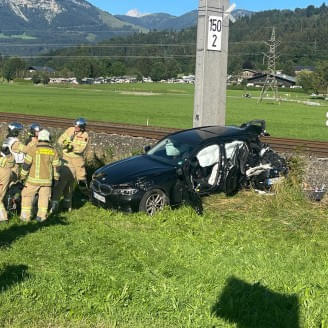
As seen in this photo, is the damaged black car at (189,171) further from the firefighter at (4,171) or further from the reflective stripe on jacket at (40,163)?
the firefighter at (4,171)

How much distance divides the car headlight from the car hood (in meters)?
0.12

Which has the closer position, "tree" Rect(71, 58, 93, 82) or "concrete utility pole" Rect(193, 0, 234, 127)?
"concrete utility pole" Rect(193, 0, 234, 127)

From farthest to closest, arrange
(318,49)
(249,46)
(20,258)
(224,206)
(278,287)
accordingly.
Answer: (249,46), (318,49), (224,206), (20,258), (278,287)

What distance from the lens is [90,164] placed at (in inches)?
538

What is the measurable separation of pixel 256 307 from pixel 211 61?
27.7 feet

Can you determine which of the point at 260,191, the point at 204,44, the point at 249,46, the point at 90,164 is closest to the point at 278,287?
the point at 260,191

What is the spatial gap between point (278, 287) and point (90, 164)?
9009mm

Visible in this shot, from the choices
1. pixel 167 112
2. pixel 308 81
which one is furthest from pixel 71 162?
pixel 308 81

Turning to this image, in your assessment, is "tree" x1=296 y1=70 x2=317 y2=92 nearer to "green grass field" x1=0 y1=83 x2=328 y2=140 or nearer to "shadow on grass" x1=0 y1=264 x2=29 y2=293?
"green grass field" x1=0 y1=83 x2=328 y2=140

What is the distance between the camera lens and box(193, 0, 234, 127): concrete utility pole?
39.4 ft

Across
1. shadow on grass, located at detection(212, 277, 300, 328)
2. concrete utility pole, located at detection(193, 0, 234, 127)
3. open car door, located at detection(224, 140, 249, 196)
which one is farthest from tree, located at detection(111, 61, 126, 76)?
shadow on grass, located at detection(212, 277, 300, 328)

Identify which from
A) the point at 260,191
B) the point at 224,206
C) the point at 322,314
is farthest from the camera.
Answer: the point at 260,191

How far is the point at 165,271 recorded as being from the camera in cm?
573

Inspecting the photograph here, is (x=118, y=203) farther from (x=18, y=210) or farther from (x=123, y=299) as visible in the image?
(x=123, y=299)
